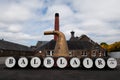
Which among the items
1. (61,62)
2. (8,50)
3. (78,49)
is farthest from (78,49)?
(61,62)

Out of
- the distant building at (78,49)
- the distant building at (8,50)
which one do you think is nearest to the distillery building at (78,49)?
the distant building at (78,49)

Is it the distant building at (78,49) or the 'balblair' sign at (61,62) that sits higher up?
the distant building at (78,49)

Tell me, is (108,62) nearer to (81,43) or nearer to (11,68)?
(11,68)

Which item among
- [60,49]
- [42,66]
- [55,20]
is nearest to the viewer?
[42,66]

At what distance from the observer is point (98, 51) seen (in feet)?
198

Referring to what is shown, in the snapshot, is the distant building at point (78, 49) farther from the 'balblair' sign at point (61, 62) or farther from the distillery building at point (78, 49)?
the 'balblair' sign at point (61, 62)

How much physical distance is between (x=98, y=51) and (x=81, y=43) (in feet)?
18.0

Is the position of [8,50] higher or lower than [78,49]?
higher

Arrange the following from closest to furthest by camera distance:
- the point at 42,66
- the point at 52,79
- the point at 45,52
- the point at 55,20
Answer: the point at 52,79
the point at 42,66
the point at 55,20
the point at 45,52

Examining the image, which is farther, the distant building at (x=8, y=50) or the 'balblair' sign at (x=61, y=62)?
the distant building at (x=8, y=50)

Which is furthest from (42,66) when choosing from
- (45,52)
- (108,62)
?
(45,52)

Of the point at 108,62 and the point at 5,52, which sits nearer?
the point at 108,62

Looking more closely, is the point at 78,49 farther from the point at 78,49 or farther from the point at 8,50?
the point at 8,50

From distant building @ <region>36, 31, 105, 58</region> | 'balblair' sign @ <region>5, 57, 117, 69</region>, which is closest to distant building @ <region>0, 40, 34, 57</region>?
distant building @ <region>36, 31, 105, 58</region>
